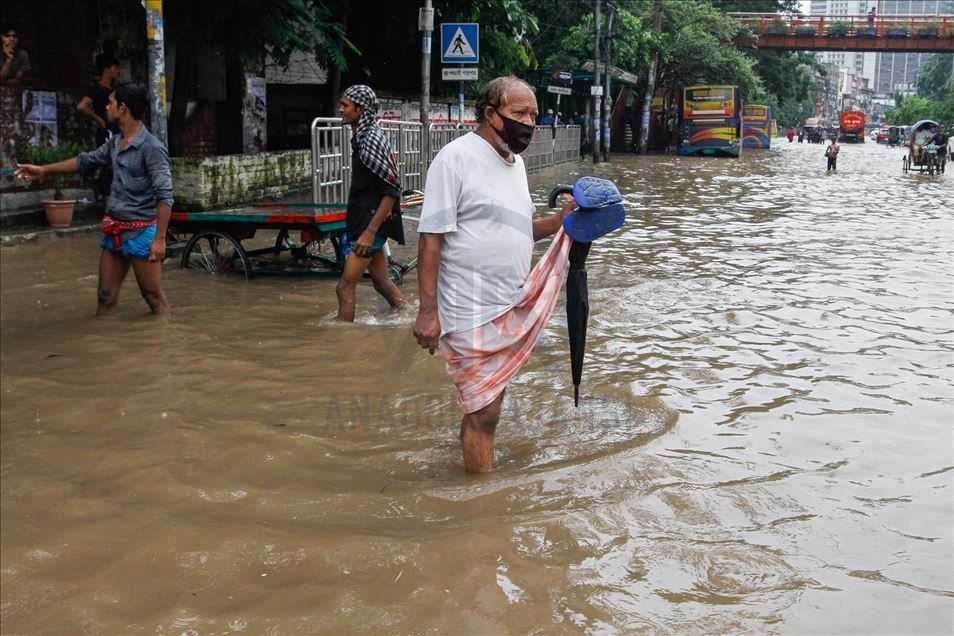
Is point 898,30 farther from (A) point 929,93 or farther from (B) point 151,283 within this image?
(A) point 929,93

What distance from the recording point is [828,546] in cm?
373

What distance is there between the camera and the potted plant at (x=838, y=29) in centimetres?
5684

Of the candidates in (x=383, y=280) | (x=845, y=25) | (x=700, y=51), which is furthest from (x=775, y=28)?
(x=383, y=280)

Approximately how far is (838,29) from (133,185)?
58.6 meters

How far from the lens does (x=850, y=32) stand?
58.8 m

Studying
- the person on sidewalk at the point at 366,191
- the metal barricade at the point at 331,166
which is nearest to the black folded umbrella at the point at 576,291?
the person on sidewalk at the point at 366,191

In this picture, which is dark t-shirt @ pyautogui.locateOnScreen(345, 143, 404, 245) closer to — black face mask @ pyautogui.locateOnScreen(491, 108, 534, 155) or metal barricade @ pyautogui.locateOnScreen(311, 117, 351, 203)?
metal barricade @ pyautogui.locateOnScreen(311, 117, 351, 203)

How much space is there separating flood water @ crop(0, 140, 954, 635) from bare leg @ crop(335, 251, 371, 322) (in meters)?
0.13

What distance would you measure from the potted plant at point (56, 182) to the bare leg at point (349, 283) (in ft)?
17.9

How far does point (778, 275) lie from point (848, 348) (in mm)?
3213

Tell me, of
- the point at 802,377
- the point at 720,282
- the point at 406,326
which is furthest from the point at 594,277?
the point at 802,377

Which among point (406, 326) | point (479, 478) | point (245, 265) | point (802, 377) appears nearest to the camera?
point (479, 478)

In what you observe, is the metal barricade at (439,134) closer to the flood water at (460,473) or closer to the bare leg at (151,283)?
the flood water at (460,473)

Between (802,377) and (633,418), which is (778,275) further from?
(633,418)
